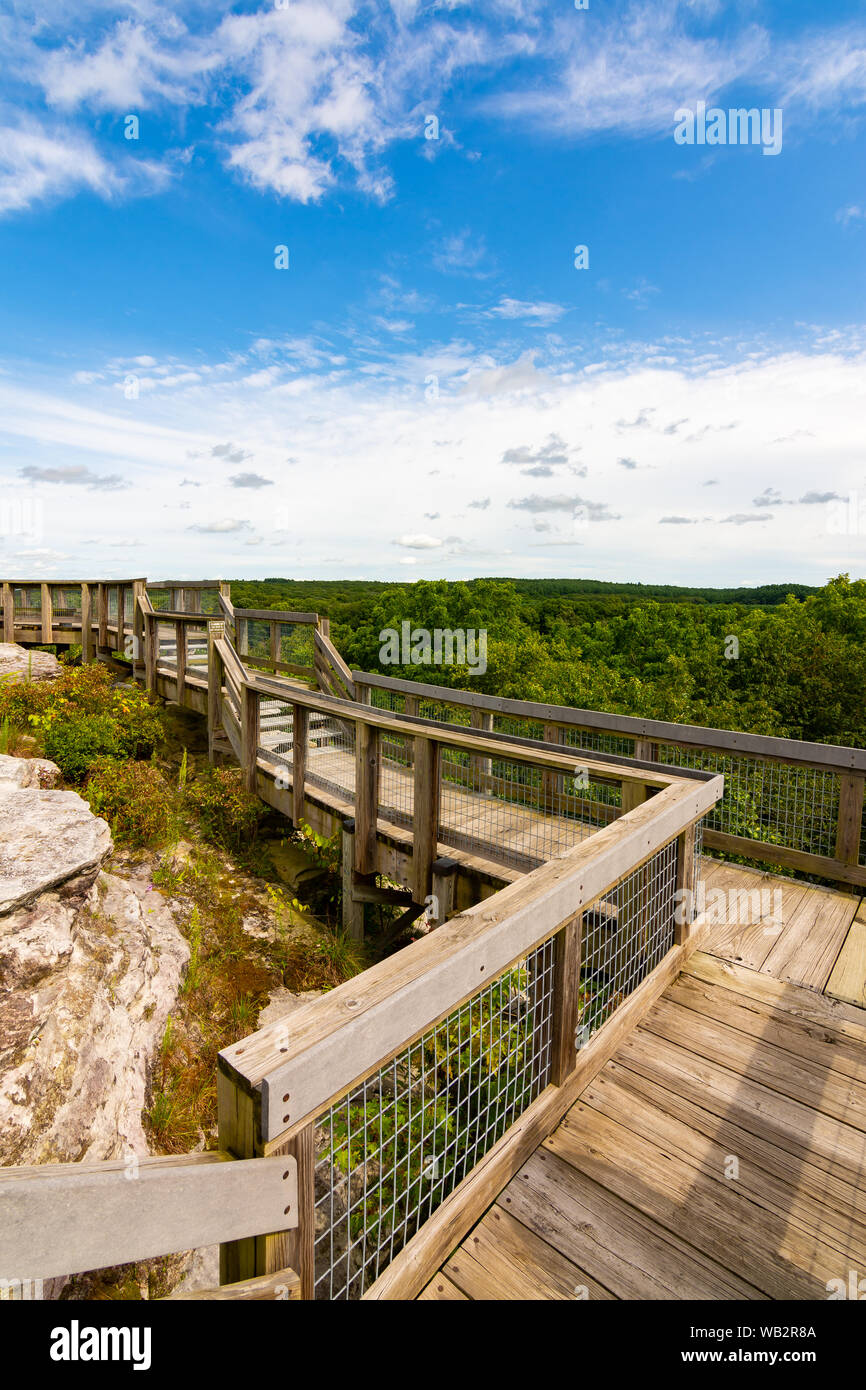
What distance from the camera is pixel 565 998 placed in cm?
251

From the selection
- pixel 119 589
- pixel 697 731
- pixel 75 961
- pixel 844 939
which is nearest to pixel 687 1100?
pixel 844 939

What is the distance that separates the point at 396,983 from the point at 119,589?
1410 cm

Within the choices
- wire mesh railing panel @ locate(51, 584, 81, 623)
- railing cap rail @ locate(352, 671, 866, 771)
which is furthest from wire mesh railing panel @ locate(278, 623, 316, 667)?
wire mesh railing panel @ locate(51, 584, 81, 623)

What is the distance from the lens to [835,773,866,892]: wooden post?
4.55m

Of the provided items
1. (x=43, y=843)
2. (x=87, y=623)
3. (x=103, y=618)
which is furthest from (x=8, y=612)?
(x=43, y=843)

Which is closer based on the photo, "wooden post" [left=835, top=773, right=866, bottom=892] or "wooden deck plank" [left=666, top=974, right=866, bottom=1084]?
"wooden deck plank" [left=666, top=974, right=866, bottom=1084]

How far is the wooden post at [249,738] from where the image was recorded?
24.9 ft

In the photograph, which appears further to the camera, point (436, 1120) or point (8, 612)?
point (8, 612)

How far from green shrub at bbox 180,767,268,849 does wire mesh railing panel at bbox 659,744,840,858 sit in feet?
14.2

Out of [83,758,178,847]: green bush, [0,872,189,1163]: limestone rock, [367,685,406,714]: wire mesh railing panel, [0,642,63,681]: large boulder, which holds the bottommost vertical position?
[0,872,189,1163]: limestone rock

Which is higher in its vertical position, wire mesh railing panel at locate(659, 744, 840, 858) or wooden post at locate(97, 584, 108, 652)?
wooden post at locate(97, 584, 108, 652)

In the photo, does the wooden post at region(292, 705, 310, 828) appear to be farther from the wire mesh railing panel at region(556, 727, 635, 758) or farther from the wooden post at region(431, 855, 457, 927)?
the wire mesh railing panel at region(556, 727, 635, 758)

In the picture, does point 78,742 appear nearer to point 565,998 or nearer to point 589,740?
point 589,740

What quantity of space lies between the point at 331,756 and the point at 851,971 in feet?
18.6
